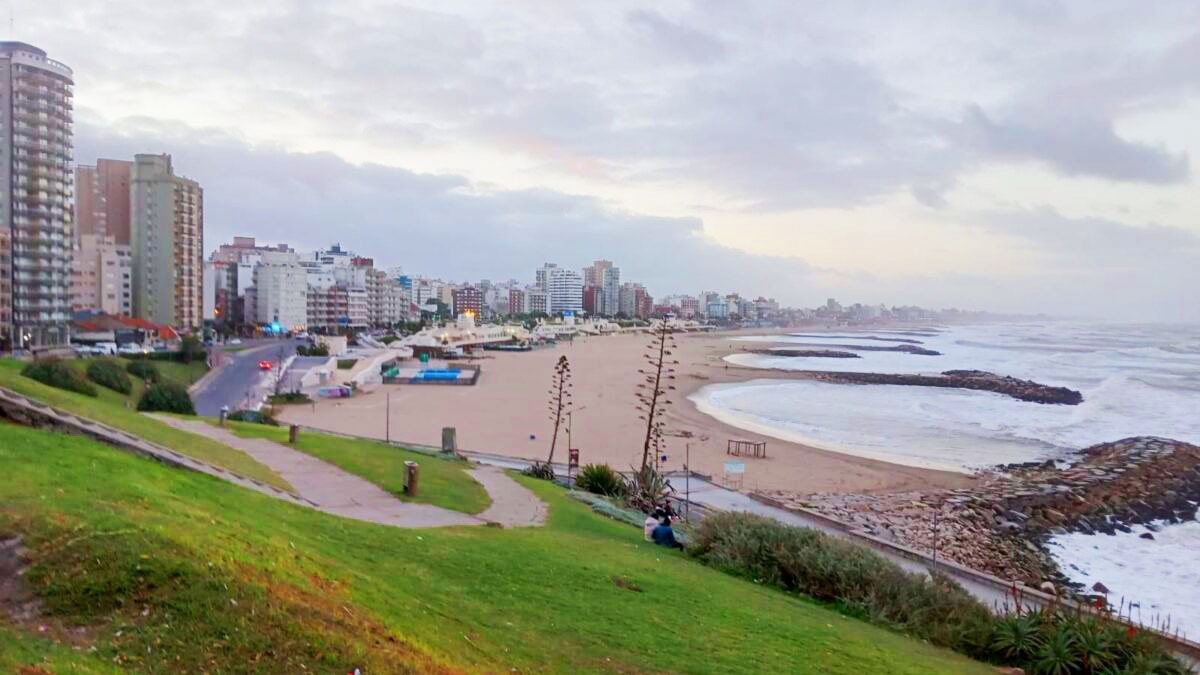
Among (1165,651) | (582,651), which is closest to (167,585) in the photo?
(582,651)

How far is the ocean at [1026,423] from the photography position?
17.7 m

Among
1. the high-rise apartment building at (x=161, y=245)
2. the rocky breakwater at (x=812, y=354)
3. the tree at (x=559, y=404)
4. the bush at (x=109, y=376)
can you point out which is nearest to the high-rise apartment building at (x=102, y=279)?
the high-rise apartment building at (x=161, y=245)

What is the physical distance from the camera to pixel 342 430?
110 feet

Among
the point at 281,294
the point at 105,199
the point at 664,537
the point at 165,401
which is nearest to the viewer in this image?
the point at 664,537

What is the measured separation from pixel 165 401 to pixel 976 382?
51.4m

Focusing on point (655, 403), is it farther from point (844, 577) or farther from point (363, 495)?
point (844, 577)

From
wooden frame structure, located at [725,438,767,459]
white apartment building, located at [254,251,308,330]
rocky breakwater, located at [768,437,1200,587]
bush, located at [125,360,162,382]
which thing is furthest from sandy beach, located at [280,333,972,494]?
white apartment building, located at [254,251,308,330]

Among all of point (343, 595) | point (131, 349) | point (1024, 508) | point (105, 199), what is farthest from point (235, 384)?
point (105, 199)

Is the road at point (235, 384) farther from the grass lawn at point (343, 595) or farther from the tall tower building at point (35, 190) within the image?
the grass lawn at point (343, 595)

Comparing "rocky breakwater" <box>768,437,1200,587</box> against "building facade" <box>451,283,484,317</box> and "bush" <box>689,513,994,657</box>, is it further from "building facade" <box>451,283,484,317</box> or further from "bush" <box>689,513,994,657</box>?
"building facade" <box>451,283,484,317</box>

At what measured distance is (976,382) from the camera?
5494cm

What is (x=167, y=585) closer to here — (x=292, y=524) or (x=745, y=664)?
(x=292, y=524)

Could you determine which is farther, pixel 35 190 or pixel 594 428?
pixel 35 190

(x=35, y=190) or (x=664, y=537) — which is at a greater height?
(x=35, y=190)
